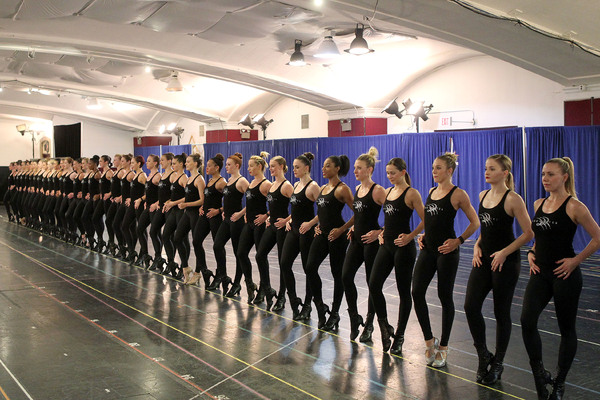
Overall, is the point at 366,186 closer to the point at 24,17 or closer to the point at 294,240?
the point at 294,240

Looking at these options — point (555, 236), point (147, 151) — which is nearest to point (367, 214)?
point (555, 236)

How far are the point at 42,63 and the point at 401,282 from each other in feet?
44.1

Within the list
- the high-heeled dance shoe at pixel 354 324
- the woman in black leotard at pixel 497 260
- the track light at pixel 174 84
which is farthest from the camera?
the track light at pixel 174 84

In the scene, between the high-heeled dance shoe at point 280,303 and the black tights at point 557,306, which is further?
the high-heeled dance shoe at point 280,303

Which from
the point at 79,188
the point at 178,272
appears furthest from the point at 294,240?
the point at 79,188

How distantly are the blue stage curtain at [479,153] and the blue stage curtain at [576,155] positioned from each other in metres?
0.20

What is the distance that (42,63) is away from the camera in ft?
51.9

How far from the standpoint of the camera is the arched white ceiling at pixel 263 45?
8930 mm

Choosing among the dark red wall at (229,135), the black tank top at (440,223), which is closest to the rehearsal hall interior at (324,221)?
the black tank top at (440,223)

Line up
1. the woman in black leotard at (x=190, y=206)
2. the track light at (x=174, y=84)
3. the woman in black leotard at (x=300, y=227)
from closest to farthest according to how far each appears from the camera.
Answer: the woman in black leotard at (x=300, y=227) → the woman in black leotard at (x=190, y=206) → the track light at (x=174, y=84)

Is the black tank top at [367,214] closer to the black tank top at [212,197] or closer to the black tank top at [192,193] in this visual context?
the black tank top at [212,197]

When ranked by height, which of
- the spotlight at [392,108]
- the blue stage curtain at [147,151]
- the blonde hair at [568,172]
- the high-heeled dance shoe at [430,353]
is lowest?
the high-heeled dance shoe at [430,353]

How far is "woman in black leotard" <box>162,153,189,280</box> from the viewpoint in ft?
27.9

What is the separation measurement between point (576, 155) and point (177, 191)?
6.52 metres
